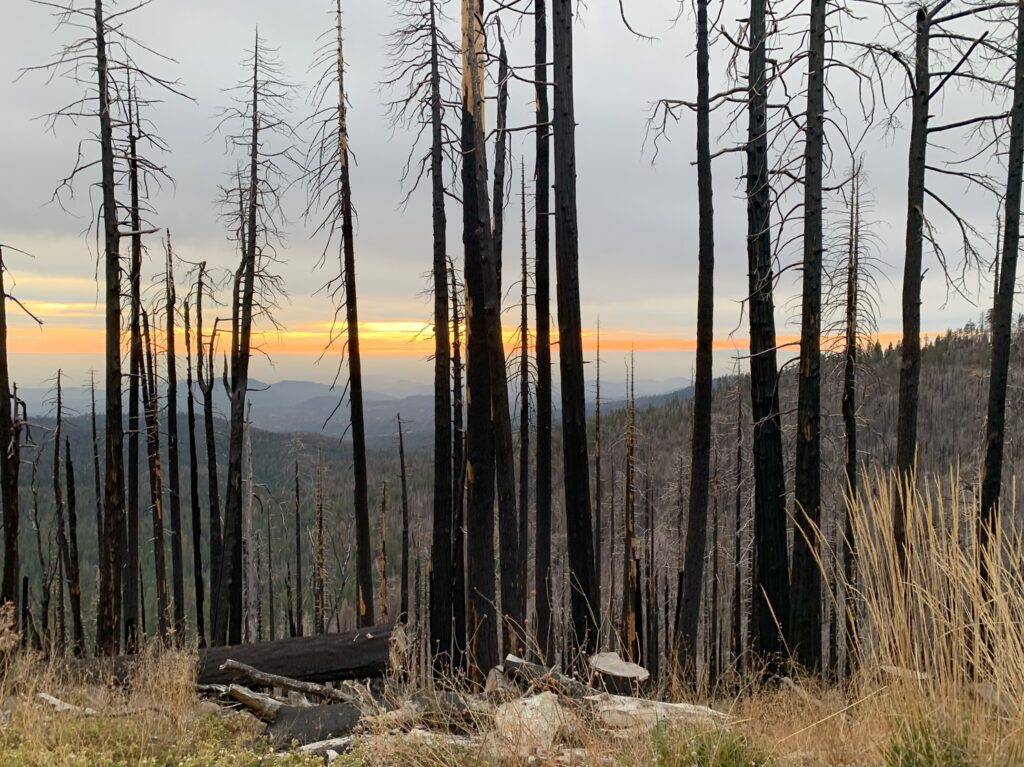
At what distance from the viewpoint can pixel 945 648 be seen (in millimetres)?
3320

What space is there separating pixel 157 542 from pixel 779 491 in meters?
16.3

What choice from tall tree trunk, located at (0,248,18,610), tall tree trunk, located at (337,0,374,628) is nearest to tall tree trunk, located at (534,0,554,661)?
tall tree trunk, located at (337,0,374,628)

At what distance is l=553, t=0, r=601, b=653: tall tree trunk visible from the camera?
9031mm

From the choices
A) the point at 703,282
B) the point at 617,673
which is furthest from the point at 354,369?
the point at 617,673

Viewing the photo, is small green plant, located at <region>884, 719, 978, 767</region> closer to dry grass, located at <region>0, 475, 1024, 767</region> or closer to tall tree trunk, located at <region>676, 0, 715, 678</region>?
dry grass, located at <region>0, 475, 1024, 767</region>

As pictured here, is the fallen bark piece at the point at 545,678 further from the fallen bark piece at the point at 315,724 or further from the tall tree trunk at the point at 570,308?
the tall tree trunk at the point at 570,308

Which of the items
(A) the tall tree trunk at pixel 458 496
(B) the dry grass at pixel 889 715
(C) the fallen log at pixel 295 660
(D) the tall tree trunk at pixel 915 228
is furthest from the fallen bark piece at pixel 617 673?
(A) the tall tree trunk at pixel 458 496

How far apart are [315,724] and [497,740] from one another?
7.70ft

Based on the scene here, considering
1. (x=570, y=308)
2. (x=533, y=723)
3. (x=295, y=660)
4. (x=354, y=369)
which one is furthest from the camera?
(x=354, y=369)

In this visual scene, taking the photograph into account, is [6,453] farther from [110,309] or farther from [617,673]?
[617,673]

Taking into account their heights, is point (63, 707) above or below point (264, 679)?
Answer: above

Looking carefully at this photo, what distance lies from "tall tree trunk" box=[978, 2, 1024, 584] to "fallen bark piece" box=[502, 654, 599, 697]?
30.1 feet

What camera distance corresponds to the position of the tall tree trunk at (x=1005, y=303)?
35.3 ft

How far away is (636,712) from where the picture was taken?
4199 mm
